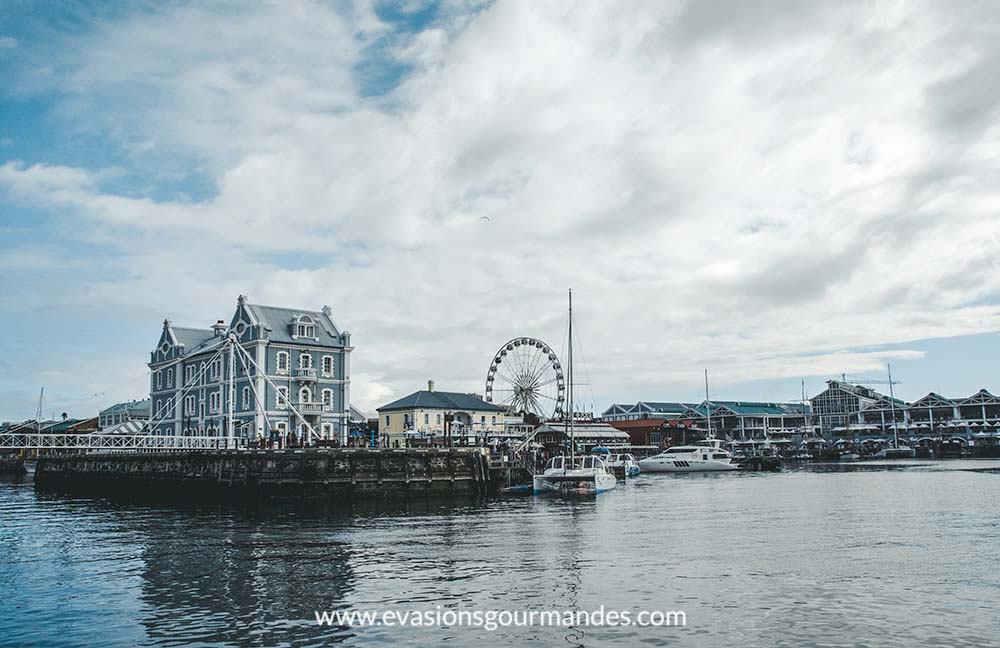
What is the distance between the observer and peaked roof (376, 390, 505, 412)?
98.5m

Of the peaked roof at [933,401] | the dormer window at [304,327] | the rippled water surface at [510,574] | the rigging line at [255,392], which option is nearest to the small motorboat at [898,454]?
the peaked roof at [933,401]

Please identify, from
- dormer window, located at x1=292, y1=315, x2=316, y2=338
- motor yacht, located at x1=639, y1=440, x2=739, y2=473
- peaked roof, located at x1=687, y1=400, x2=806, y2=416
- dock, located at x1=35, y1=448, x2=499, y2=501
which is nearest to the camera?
dock, located at x1=35, y1=448, x2=499, y2=501

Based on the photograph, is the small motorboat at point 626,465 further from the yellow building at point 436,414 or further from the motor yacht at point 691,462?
the yellow building at point 436,414

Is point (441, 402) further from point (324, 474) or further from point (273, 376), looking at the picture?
point (324, 474)

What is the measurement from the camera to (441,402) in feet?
328

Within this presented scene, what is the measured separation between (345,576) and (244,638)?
746 cm

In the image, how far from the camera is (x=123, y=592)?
2402 centimetres

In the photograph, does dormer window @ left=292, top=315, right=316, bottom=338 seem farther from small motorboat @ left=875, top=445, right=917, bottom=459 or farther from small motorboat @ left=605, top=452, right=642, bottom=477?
small motorboat @ left=875, top=445, right=917, bottom=459

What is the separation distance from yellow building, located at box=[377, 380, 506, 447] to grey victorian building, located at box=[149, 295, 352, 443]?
10.2m

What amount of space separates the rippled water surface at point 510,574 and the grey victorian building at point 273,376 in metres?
34.8

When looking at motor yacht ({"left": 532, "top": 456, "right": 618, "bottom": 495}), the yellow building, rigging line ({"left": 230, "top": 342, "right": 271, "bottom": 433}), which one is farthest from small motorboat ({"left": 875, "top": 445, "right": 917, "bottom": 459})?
rigging line ({"left": 230, "top": 342, "right": 271, "bottom": 433})

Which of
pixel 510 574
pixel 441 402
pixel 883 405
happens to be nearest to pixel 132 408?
pixel 441 402

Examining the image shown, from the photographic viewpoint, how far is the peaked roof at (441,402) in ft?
323

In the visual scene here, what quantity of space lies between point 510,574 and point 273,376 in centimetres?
6090
